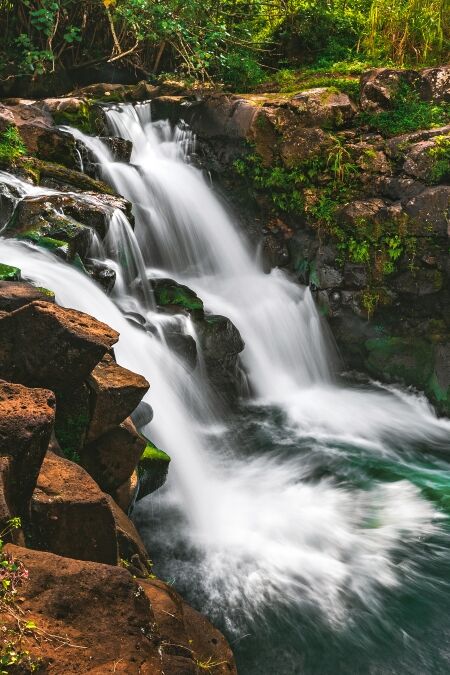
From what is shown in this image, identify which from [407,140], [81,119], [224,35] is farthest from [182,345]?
[224,35]

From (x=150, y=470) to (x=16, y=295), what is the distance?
1570 millimetres

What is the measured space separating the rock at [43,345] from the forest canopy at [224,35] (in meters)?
7.44

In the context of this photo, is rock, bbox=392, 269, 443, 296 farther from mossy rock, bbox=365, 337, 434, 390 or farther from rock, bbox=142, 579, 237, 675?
rock, bbox=142, 579, 237, 675

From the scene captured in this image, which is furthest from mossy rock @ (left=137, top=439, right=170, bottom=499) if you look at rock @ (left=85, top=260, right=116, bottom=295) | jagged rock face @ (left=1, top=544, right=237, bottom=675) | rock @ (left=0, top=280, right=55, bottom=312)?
rock @ (left=85, top=260, right=116, bottom=295)

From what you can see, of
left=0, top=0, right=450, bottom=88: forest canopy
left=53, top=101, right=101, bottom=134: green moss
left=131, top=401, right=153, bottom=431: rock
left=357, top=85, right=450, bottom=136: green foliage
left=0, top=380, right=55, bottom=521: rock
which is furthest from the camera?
left=0, top=0, right=450, bottom=88: forest canopy

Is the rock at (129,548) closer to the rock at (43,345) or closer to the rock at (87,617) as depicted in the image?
the rock at (43,345)

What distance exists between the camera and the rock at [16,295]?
375 cm

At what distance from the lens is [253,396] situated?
7.31 meters

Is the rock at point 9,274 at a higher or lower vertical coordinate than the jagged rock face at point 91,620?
higher

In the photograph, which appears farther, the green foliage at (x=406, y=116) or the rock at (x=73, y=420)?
the green foliage at (x=406, y=116)

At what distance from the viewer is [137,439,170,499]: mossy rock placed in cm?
418

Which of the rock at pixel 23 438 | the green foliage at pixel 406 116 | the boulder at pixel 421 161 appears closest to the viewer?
the rock at pixel 23 438

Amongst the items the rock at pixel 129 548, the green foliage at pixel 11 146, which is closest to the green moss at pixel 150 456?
the rock at pixel 129 548

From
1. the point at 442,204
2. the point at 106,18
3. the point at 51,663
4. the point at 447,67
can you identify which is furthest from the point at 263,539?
the point at 106,18
